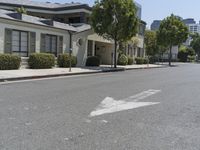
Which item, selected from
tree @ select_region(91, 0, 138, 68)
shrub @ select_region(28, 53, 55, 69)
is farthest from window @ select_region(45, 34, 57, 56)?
tree @ select_region(91, 0, 138, 68)

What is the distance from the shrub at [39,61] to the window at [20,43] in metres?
0.98

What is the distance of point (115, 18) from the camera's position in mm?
30391

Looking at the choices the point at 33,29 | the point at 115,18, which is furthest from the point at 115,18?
the point at 33,29

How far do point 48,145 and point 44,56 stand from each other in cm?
1968

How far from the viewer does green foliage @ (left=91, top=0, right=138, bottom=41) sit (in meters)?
30.2

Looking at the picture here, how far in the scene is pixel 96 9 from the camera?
30.8 meters

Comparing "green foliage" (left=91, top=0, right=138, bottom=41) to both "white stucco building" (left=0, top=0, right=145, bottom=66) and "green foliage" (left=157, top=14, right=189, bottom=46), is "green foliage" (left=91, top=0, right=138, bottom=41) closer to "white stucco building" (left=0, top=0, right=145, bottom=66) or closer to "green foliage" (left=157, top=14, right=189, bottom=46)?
"white stucco building" (left=0, top=0, right=145, bottom=66)

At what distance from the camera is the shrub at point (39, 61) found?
2389 centimetres

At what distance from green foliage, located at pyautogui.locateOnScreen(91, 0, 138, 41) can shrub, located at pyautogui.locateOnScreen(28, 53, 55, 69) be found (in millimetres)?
7716

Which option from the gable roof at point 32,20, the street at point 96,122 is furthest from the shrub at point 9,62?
the street at point 96,122

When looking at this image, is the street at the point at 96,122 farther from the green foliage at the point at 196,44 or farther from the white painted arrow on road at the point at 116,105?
the green foliage at the point at 196,44

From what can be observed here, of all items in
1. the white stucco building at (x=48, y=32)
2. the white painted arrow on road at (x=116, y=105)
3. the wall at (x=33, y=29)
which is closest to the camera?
the white painted arrow on road at (x=116, y=105)

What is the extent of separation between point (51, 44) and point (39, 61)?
3.77m

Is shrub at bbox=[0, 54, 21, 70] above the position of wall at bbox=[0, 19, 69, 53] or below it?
below
